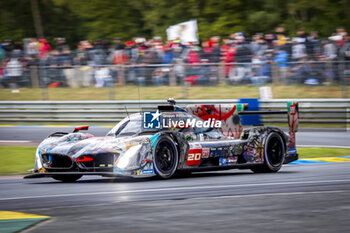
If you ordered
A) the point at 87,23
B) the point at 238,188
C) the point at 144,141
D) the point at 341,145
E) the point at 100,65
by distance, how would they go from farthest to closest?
1. the point at 87,23
2. the point at 100,65
3. the point at 341,145
4. the point at 144,141
5. the point at 238,188

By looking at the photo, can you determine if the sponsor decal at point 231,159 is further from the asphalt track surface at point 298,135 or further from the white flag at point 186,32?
the white flag at point 186,32

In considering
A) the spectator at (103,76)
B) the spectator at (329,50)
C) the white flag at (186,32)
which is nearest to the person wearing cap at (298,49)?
the spectator at (329,50)

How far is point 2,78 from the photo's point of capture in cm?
2123

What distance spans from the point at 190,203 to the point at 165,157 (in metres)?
2.48

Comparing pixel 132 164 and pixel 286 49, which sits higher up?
pixel 286 49

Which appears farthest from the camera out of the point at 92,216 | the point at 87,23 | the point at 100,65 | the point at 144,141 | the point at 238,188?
the point at 87,23

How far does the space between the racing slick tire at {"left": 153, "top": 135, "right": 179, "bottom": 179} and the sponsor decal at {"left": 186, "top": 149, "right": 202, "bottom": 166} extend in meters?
0.26

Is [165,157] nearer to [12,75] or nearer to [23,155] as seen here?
[23,155]

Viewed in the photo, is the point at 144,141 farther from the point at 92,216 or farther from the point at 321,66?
the point at 321,66

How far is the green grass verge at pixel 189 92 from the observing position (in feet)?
61.9

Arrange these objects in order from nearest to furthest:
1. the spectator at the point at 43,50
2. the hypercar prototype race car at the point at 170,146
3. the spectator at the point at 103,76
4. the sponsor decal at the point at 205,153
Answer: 1. the hypercar prototype race car at the point at 170,146
2. the sponsor decal at the point at 205,153
3. the spectator at the point at 103,76
4. the spectator at the point at 43,50

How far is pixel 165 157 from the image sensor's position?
9.36m

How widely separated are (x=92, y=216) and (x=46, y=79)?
594 inches

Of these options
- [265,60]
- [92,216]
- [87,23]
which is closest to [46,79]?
[265,60]
